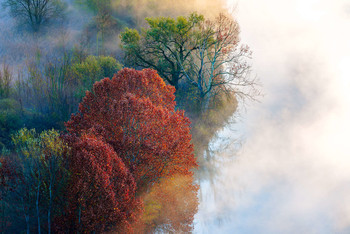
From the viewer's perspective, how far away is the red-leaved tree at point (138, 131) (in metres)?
24.6

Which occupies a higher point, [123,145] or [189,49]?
[189,49]

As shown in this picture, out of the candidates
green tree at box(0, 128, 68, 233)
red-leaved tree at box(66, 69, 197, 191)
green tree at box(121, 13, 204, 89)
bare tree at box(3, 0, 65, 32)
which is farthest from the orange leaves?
bare tree at box(3, 0, 65, 32)

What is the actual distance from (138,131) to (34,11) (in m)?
43.7

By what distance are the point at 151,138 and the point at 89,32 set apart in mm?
39540

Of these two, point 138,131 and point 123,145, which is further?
point 138,131

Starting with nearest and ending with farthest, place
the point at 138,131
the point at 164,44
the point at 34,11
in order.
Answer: the point at 138,131
the point at 164,44
the point at 34,11

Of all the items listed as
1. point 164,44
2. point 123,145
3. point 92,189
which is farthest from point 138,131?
point 164,44

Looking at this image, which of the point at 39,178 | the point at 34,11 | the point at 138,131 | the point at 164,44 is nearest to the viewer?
the point at 39,178

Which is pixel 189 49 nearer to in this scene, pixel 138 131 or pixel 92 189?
pixel 138 131

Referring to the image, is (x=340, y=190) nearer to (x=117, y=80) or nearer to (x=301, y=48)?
(x=117, y=80)

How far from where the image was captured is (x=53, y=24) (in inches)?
2356

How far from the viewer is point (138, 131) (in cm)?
2488

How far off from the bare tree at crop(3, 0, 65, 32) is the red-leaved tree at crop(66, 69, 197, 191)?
115 feet

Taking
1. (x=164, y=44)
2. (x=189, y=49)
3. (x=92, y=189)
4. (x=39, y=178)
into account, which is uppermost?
(x=189, y=49)
